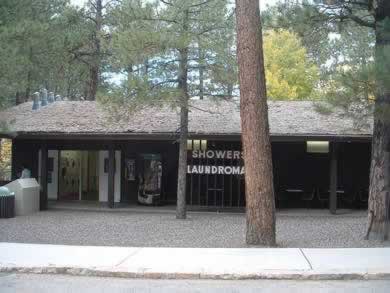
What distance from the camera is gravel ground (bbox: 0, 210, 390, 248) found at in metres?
13.3

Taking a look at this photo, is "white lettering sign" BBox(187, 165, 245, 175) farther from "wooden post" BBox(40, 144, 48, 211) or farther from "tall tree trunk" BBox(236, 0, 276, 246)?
"tall tree trunk" BBox(236, 0, 276, 246)

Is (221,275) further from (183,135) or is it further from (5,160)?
(5,160)

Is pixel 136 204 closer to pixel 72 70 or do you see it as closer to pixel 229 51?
pixel 229 51

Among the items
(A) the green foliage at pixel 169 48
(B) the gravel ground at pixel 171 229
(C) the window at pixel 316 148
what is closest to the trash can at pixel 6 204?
(B) the gravel ground at pixel 171 229

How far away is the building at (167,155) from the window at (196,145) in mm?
40

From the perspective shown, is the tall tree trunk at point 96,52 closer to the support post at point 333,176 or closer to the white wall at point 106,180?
the white wall at point 106,180

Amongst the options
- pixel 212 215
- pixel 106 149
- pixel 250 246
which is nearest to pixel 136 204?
pixel 106 149

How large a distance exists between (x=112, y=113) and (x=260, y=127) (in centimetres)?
637

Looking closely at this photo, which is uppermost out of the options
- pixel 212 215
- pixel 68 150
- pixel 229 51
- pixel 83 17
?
pixel 83 17

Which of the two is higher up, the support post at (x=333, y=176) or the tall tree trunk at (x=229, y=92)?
the tall tree trunk at (x=229, y=92)

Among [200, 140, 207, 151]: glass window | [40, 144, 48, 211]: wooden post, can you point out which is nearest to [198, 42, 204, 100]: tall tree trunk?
[200, 140, 207, 151]: glass window

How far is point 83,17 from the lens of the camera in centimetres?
3155

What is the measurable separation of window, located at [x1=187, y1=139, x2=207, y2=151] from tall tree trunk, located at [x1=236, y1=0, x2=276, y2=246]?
9048mm

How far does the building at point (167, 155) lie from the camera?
20.2 m
